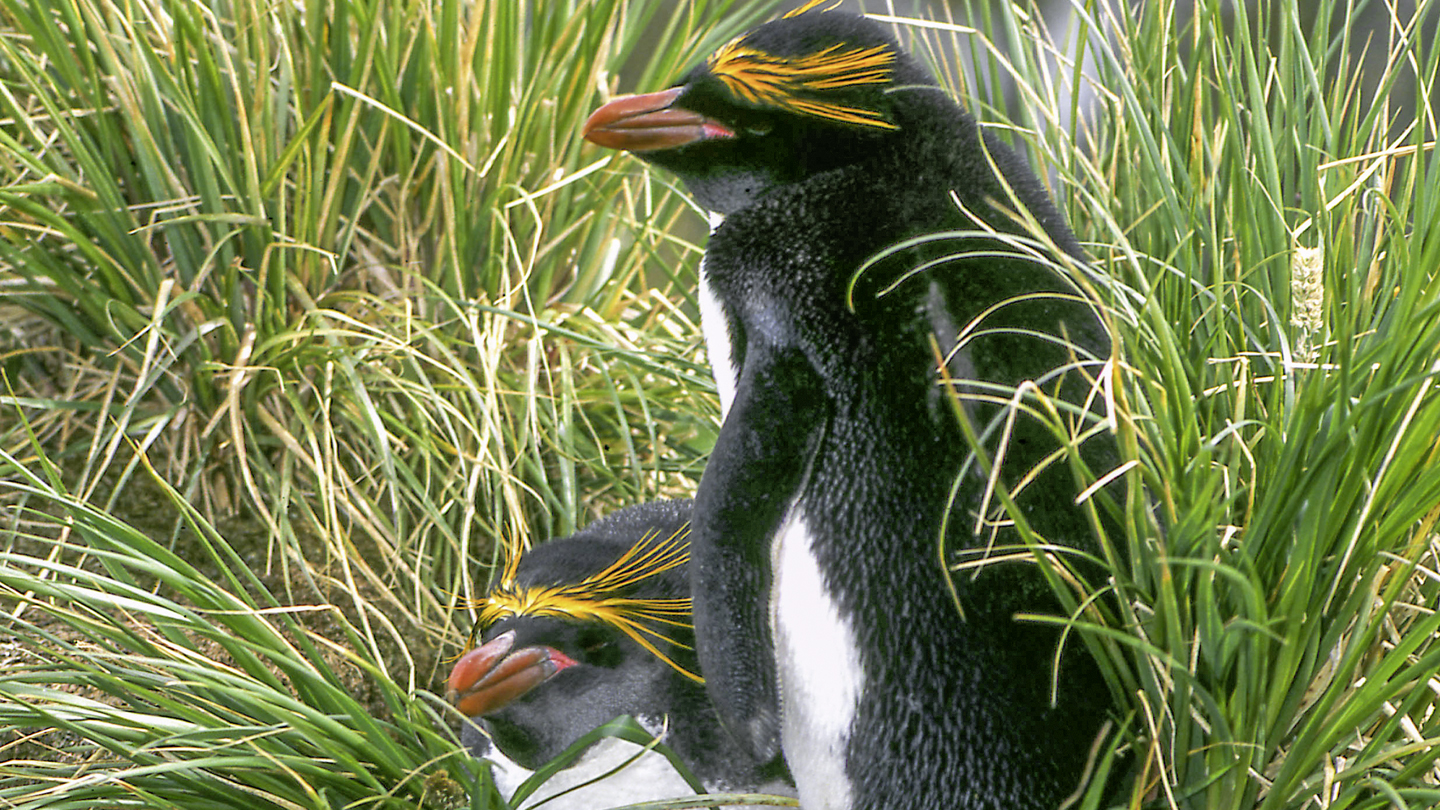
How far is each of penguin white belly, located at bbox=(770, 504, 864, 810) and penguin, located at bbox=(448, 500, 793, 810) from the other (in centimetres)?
8

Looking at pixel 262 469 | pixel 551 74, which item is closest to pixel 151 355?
pixel 262 469

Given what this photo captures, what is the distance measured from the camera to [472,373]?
4.24ft

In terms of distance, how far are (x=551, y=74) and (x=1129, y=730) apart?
3.08 ft

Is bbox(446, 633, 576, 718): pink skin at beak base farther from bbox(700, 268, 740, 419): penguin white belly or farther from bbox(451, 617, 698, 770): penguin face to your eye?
bbox(700, 268, 740, 419): penguin white belly

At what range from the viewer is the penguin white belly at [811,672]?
0.66 metres

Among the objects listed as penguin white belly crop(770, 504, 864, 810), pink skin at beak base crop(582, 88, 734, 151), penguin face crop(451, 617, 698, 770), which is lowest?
penguin face crop(451, 617, 698, 770)

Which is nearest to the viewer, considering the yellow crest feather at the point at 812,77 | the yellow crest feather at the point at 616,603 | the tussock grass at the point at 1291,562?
the tussock grass at the point at 1291,562

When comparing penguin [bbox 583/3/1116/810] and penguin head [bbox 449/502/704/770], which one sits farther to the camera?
penguin head [bbox 449/502/704/770]

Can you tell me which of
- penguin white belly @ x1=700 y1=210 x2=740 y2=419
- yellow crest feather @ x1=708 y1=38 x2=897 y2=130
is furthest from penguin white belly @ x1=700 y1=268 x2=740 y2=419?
yellow crest feather @ x1=708 y1=38 x2=897 y2=130

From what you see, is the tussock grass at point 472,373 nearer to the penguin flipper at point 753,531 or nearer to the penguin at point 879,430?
the penguin at point 879,430

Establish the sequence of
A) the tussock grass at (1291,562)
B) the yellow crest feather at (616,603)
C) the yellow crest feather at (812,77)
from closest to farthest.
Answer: the tussock grass at (1291,562) < the yellow crest feather at (812,77) < the yellow crest feather at (616,603)

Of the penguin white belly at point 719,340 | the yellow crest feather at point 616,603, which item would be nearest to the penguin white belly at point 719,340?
the penguin white belly at point 719,340

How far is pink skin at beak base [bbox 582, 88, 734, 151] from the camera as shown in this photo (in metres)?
0.71

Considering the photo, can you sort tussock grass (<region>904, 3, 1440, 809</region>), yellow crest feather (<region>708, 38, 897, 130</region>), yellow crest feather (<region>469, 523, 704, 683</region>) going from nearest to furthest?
tussock grass (<region>904, 3, 1440, 809</region>), yellow crest feather (<region>708, 38, 897, 130</region>), yellow crest feather (<region>469, 523, 704, 683</region>)
